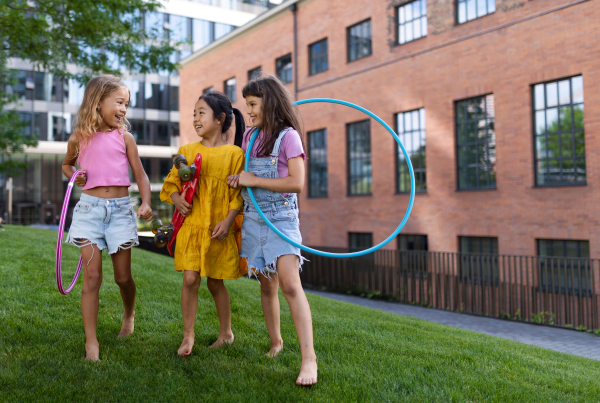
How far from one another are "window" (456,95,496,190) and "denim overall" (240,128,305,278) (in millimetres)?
12303

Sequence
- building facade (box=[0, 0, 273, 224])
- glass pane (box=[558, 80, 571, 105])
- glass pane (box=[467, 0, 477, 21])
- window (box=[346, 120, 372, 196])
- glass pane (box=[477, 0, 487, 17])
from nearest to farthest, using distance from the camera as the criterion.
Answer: glass pane (box=[558, 80, 571, 105]), glass pane (box=[477, 0, 487, 17]), glass pane (box=[467, 0, 477, 21]), window (box=[346, 120, 372, 196]), building facade (box=[0, 0, 273, 224])

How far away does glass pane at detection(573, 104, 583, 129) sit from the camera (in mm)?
12961

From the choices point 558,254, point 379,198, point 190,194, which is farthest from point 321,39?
point 190,194

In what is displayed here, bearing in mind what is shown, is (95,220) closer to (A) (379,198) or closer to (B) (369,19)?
(A) (379,198)

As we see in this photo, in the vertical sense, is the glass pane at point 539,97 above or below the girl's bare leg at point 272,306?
above

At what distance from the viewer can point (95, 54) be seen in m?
12.7

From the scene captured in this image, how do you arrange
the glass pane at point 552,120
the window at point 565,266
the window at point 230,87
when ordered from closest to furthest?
1. the window at point 565,266
2. the glass pane at point 552,120
3. the window at point 230,87

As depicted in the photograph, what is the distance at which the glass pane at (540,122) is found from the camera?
13.7m

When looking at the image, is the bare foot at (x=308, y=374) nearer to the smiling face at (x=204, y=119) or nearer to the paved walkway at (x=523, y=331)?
the smiling face at (x=204, y=119)

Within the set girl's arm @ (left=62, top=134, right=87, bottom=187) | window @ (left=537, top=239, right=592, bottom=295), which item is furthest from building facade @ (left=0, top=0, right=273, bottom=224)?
girl's arm @ (left=62, top=134, right=87, bottom=187)

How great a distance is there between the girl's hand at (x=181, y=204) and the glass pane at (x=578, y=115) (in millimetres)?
12165

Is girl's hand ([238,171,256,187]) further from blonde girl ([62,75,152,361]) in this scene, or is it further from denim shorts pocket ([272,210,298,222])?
blonde girl ([62,75,152,361])

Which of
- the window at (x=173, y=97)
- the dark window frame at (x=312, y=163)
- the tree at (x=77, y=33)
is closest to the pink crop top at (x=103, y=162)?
the tree at (x=77, y=33)

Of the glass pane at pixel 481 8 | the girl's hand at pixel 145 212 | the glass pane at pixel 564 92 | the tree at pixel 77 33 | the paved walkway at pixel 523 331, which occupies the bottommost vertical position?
the paved walkway at pixel 523 331
